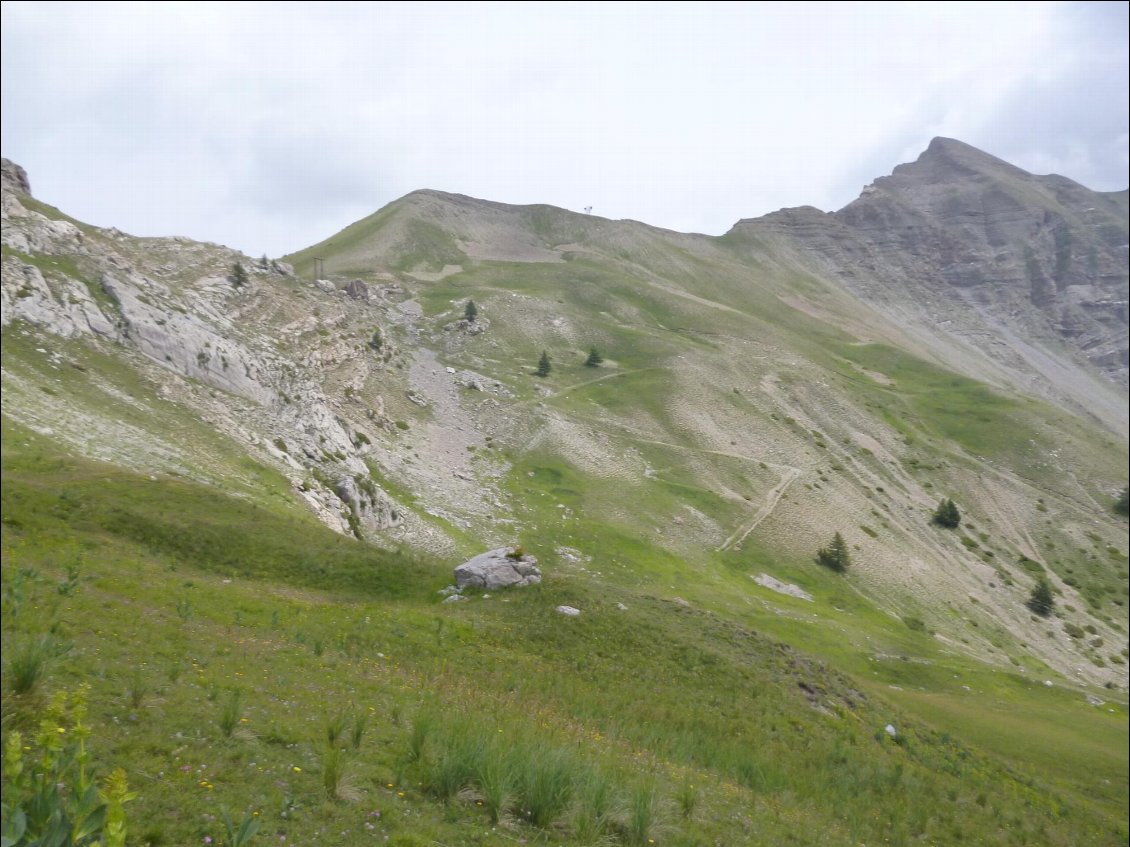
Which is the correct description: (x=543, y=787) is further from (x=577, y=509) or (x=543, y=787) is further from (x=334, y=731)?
(x=577, y=509)

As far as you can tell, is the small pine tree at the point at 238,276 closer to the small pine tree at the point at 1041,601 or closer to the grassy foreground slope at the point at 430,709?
the grassy foreground slope at the point at 430,709

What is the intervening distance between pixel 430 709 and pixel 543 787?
5.61m

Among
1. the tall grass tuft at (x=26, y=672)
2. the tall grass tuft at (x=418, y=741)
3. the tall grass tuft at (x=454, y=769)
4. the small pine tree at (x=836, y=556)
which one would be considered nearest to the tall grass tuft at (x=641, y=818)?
the tall grass tuft at (x=454, y=769)

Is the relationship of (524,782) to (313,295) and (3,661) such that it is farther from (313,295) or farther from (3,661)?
(313,295)

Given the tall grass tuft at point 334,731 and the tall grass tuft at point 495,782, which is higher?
the tall grass tuft at point 495,782

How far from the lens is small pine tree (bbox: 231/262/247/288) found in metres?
77.7

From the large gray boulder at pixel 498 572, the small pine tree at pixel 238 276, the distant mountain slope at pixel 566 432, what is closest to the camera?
the large gray boulder at pixel 498 572

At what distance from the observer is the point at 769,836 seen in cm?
1355

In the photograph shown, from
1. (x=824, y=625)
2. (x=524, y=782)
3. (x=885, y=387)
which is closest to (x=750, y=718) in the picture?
(x=524, y=782)

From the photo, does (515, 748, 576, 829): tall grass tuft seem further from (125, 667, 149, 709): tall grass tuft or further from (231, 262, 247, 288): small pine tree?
(231, 262, 247, 288): small pine tree

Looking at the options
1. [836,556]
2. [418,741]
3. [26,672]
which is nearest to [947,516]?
[836,556]

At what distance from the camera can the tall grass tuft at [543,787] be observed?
9.94m

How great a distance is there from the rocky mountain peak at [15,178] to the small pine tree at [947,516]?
115492 millimetres

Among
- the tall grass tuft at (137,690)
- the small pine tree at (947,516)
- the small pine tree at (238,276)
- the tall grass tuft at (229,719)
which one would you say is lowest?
the tall grass tuft at (137,690)
